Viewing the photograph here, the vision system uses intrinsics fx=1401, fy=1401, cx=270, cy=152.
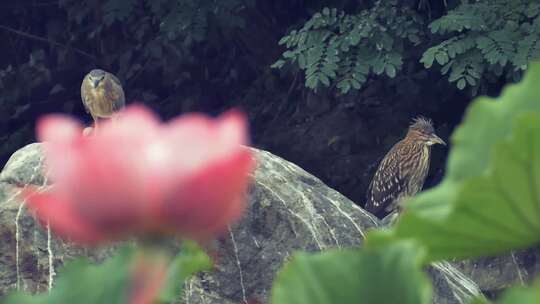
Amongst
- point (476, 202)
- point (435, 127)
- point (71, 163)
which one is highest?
point (71, 163)

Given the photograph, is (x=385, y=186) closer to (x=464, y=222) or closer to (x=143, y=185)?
(x=464, y=222)

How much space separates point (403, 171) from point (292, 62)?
1188 mm

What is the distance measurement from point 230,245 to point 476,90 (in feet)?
12.5

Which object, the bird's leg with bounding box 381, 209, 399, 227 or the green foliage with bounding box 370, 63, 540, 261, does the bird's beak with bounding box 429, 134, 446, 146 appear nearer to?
the bird's leg with bounding box 381, 209, 399, 227

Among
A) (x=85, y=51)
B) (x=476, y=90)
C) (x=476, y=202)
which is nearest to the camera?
(x=476, y=202)

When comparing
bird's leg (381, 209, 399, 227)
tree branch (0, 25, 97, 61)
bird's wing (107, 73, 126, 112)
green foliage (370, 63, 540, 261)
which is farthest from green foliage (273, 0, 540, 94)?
green foliage (370, 63, 540, 261)

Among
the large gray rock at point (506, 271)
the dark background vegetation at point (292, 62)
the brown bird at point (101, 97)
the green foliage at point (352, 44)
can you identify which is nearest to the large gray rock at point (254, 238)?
the large gray rock at point (506, 271)

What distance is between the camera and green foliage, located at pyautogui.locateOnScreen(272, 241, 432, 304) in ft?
2.89

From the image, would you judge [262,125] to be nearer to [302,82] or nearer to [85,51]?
A: [302,82]

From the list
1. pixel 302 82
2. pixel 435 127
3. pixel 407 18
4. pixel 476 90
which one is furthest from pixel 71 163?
pixel 302 82

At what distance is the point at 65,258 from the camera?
6.39 metres

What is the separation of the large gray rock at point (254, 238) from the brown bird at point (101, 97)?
277cm

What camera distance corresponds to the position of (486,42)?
31.4 feet

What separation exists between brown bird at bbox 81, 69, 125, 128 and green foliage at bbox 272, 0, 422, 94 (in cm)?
127
